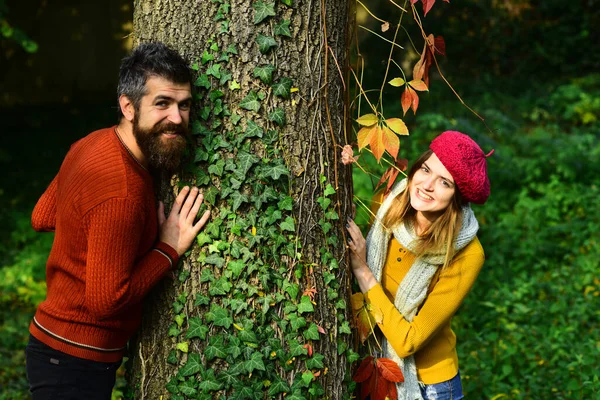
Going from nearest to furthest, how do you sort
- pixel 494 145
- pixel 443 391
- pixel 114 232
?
pixel 114 232 < pixel 443 391 < pixel 494 145

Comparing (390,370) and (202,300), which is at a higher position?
(202,300)

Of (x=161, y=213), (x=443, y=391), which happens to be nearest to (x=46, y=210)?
(x=161, y=213)

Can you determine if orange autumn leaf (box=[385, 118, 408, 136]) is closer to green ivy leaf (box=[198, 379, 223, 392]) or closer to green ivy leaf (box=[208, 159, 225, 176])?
green ivy leaf (box=[208, 159, 225, 176])

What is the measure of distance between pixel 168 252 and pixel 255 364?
1.91 ft

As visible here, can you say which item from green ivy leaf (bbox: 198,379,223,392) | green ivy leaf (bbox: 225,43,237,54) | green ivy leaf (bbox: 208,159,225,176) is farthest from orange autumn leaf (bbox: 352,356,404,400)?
green ivy leaf (bbox: 225,43,237,54)

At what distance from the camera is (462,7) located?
522 inches

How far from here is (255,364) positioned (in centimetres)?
254

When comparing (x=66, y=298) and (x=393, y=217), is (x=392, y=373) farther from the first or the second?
(x=66, y=298)

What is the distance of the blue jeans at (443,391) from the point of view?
310 cm

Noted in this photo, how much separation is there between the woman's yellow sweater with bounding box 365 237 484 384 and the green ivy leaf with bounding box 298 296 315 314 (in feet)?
1.36

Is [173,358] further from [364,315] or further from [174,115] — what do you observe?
[174,115]

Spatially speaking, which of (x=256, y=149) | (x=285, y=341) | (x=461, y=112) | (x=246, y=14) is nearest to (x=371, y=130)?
(x=256, y=149)

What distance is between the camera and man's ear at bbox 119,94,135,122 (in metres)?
2.56

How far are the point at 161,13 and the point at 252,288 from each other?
1213mm
